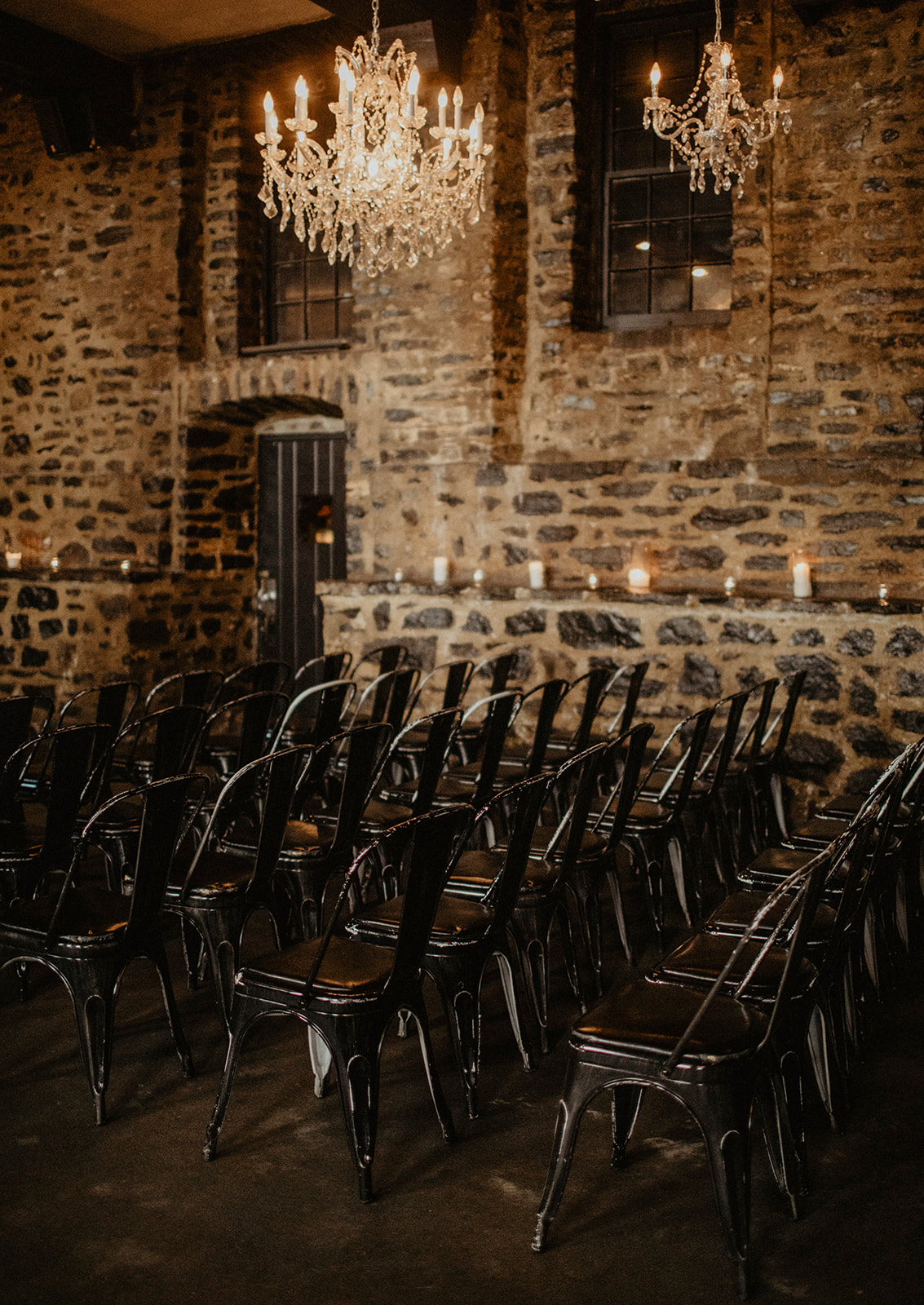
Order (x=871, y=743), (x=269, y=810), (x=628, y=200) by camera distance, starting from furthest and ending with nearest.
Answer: (x=628, y=200)
(x=871, y=743)
(x=269, y=810)

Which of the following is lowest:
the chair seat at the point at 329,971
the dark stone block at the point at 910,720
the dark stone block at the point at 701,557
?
the chair seat at the point at 329,971

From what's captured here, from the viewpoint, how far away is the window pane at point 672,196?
6520 millimetres

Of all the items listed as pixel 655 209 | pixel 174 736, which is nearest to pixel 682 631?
pixel 655 209

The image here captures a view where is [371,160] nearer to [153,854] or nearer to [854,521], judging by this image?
[854,521]

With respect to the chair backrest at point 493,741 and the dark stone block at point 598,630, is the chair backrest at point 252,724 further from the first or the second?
the dark stone block at point 598,630

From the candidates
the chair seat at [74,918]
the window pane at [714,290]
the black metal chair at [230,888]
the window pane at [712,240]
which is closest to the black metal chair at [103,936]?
the chair seat at [74,918]

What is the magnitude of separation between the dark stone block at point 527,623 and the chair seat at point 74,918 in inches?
141

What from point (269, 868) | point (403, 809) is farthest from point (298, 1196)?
point (403, 809)

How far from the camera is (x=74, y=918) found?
282 centimetres

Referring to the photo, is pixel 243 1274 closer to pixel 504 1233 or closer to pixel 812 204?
pixel 504 1233

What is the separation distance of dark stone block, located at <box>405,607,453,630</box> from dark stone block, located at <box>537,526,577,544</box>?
698mm

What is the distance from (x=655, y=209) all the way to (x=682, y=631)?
2.51m

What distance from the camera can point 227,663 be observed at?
820cm

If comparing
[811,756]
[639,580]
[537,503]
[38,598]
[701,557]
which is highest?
[537,503]
